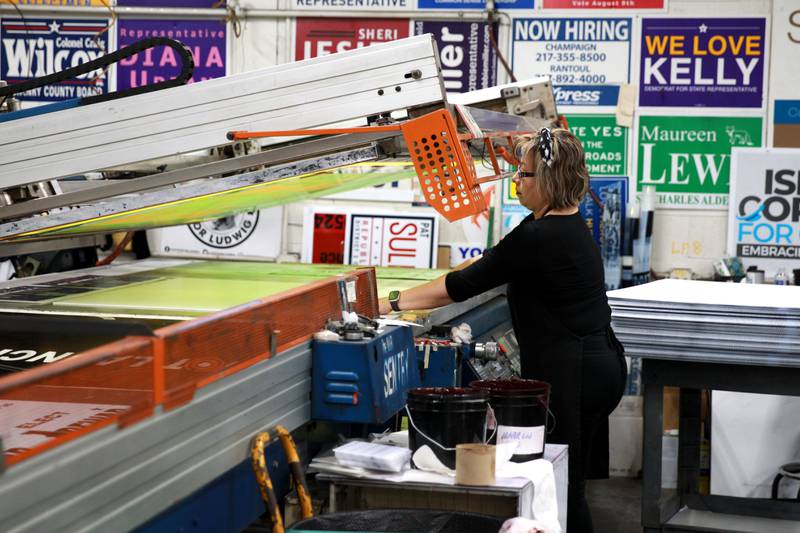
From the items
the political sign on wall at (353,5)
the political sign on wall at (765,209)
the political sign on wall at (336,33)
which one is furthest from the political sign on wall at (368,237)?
the political sign on wall at (765,209)

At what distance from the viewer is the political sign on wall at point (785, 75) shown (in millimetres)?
5523

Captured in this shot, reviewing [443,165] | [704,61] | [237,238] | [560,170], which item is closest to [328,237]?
[237,238]

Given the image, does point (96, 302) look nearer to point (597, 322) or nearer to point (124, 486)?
point (124, 486)

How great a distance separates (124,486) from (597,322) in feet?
6.51

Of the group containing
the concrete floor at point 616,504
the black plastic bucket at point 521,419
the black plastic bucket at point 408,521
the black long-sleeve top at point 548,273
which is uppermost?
the black long-sleeve top at point 548,273

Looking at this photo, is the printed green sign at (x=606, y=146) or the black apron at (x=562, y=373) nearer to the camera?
the black apron at (x=562, y=373)

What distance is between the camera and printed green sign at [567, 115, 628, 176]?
5680 mm

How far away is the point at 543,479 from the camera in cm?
230

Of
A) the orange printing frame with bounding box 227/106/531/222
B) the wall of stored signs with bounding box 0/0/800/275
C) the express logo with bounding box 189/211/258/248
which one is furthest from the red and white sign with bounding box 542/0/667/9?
the orange printing frame with bounding box 227/106/531/222

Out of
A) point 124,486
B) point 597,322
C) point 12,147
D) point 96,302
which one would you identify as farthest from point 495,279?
point 124,486

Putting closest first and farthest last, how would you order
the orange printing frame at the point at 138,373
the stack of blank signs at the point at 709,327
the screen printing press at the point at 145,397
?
the screen printing press at the point at 145,397 → the orange printing frame at the point at 138,373 → the stack of blank signs at the point at 709,327

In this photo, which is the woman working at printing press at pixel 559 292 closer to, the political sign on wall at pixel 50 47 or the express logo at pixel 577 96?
the express logo at pixel 577 96

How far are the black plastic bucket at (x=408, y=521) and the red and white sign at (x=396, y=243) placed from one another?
3599 mm

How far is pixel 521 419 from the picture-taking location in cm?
245
